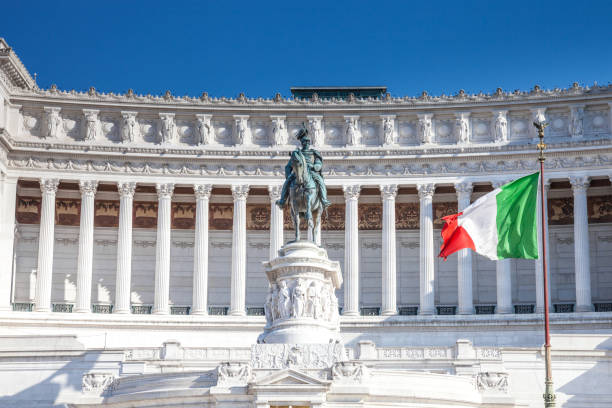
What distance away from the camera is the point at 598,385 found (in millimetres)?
54750

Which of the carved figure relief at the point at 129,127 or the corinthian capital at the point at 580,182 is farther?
the carved figure relief at the point at 129,127

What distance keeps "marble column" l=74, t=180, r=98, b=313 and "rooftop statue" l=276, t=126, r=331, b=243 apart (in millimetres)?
28416

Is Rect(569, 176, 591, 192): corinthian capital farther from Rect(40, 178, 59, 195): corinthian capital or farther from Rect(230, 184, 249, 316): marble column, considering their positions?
Rect(40, 178, 59, 195): corinthian capital

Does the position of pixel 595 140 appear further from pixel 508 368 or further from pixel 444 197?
pixel 508 368

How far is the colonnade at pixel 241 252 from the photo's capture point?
246 ft

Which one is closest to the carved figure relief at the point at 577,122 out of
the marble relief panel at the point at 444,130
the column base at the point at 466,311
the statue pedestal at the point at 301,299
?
the marble relief panel at the point at 444,130

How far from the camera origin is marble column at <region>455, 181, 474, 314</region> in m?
75.0

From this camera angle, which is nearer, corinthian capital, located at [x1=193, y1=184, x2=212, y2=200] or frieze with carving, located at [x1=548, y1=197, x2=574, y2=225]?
corinthian capital, located at [x1=193, y1=184, x2=212, y2=200]

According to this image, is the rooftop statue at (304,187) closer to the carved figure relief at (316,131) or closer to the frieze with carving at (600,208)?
the carved figure relief at (316,131)

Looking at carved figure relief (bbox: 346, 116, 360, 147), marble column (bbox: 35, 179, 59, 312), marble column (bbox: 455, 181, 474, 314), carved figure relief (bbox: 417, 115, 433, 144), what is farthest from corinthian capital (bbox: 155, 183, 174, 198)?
marble column (bbox: 455, 181, 474, 314)

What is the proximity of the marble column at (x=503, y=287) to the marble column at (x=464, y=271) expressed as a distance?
1.74 m

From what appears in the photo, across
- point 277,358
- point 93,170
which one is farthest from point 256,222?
point 277,358

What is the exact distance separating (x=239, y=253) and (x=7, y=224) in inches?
594

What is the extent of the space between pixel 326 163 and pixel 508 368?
27.1 meters
